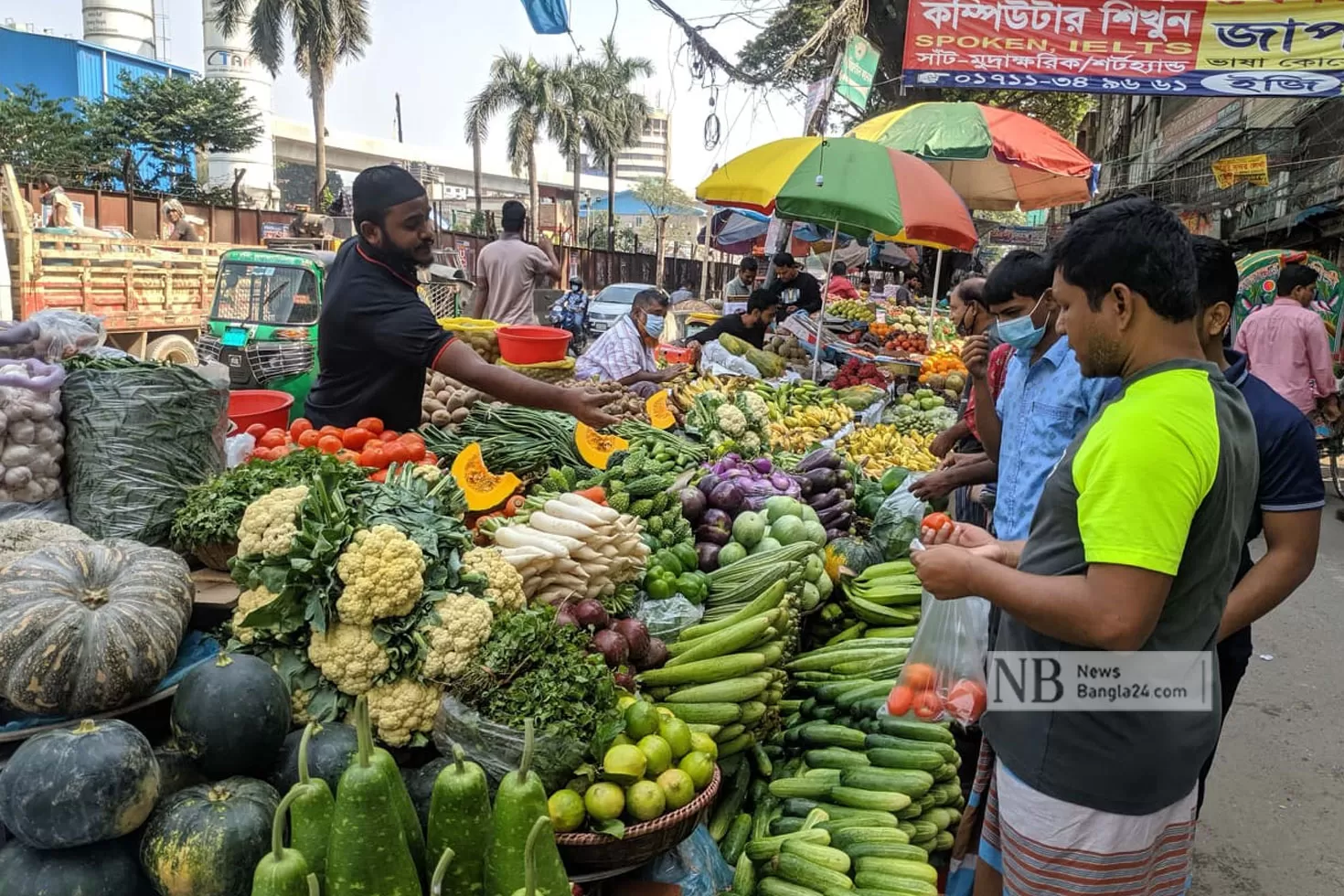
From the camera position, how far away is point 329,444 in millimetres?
3438

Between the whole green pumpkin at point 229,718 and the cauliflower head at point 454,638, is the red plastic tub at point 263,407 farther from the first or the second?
the whole green pumpkin at point 229,718

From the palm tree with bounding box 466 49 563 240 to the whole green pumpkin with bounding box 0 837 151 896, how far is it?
41990 millimetres

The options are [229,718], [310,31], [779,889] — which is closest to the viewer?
[229,718]

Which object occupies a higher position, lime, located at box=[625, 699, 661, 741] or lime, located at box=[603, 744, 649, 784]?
lime, located at box=[625, 699, 661, 741]

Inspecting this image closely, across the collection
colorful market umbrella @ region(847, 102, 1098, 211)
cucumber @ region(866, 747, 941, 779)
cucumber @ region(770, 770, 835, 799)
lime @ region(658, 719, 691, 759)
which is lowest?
cucumber @ region(770, 770, 835, 799)

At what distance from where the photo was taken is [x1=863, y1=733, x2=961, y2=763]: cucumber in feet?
10.9

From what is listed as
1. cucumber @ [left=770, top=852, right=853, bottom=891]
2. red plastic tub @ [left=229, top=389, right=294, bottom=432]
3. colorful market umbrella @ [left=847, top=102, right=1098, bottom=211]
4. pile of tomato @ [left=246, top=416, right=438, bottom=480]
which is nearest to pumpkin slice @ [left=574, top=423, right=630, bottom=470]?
pile of tomato @ [left=246, top=416, right=438, bottom=480]

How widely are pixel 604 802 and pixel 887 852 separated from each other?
1275 mm

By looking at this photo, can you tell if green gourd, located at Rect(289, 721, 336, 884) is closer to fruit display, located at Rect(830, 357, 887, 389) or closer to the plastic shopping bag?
the plastic shopping bag

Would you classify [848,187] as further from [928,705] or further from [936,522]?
[936,522]

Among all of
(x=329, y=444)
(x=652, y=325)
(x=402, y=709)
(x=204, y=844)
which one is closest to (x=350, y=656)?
(x=402, y=709)

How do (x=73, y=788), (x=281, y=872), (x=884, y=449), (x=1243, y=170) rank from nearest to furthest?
Answer: 1. (x=281, y=872)
2. (x=73, y=788)
3. (x=884, y=449)
4. (x=1243, y=170)

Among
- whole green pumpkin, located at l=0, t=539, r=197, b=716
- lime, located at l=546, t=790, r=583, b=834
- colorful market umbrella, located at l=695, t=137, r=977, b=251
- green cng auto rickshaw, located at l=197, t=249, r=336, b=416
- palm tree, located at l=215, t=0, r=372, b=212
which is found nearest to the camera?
whole green pumpkin, located at l=0, t=539, r=197, b=716

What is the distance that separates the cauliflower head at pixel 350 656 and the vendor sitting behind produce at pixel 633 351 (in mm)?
4306
